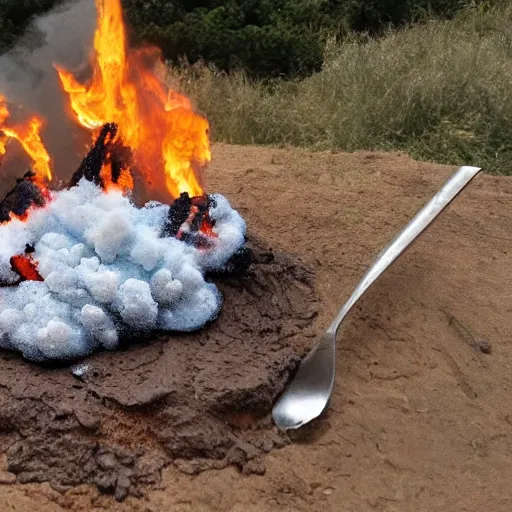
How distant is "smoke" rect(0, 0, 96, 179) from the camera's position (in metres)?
3.02

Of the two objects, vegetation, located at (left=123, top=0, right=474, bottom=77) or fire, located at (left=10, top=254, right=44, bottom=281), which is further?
vegetation, located at (left=123, top=0, right=474, bottom=77)

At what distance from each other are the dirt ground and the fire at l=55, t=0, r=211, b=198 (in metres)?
0.42

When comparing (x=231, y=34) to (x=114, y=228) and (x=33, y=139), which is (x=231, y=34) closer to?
(x=33, y=139)

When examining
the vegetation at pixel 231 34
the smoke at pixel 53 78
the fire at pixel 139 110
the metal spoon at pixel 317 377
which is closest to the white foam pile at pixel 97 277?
the metal spoon at pixel 317 377

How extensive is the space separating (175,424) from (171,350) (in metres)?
0.27

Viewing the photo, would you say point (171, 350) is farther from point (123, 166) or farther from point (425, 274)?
point (425, 274)

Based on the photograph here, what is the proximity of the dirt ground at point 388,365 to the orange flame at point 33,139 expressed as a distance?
89 centimetres

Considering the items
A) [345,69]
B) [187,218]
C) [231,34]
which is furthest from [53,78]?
[231,34]

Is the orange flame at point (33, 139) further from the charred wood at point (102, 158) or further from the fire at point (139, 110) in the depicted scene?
the charred wood at point (102, 158)

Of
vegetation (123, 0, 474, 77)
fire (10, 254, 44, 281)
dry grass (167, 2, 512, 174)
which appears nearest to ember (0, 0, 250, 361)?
fire (10, 254, 44, 281)

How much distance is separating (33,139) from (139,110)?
45 cm

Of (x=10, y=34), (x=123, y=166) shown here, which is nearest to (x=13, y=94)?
(x=123, y=166)

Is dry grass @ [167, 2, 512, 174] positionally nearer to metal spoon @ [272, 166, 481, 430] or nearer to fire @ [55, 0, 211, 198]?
fire @ [55, 0, 211, 198]

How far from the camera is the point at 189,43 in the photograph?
21.3 feet
